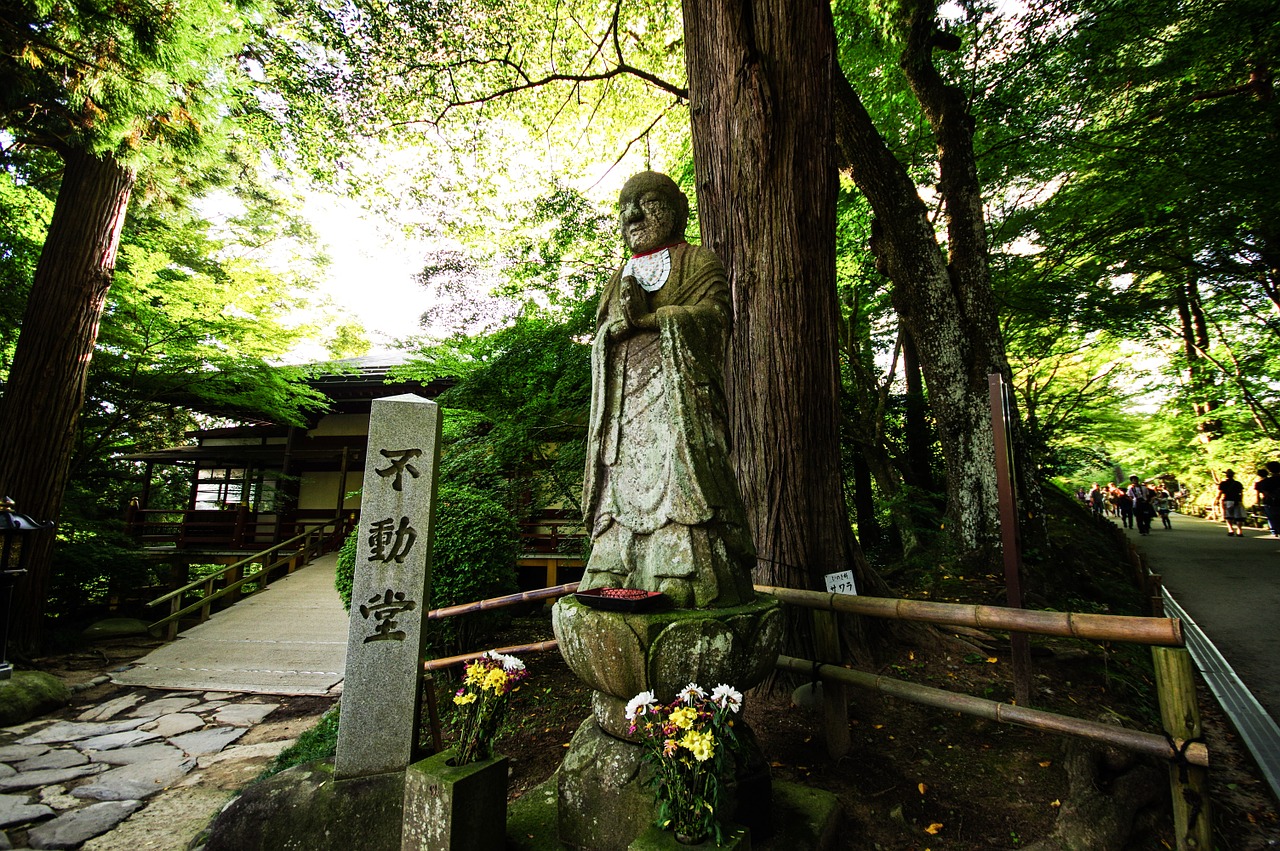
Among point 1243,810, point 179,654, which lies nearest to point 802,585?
point 1243,810

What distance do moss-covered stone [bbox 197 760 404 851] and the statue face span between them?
3088mm

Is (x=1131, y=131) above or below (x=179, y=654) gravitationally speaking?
above

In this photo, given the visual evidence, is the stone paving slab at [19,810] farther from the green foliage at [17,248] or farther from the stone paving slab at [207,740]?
the green foliage at [17,248]

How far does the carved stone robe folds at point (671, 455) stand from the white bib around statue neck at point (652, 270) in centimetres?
3

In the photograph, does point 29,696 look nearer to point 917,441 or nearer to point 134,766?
point 134,766

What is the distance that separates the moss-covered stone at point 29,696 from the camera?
5641mm

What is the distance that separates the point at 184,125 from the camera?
7.07m

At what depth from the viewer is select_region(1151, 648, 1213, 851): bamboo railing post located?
209 centimetres

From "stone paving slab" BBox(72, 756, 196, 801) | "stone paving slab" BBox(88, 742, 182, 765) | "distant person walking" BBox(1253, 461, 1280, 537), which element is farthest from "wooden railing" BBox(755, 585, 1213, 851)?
"distant person walking" BBox(1253, 461, 1280, 537)

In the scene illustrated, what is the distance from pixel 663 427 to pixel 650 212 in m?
1.18

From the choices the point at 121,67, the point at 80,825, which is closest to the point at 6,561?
the point at 80,825

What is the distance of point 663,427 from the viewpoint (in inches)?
105

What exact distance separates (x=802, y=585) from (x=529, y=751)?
7.46 ft

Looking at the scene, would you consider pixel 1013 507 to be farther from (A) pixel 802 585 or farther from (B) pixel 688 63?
(B) pixel 688 63
